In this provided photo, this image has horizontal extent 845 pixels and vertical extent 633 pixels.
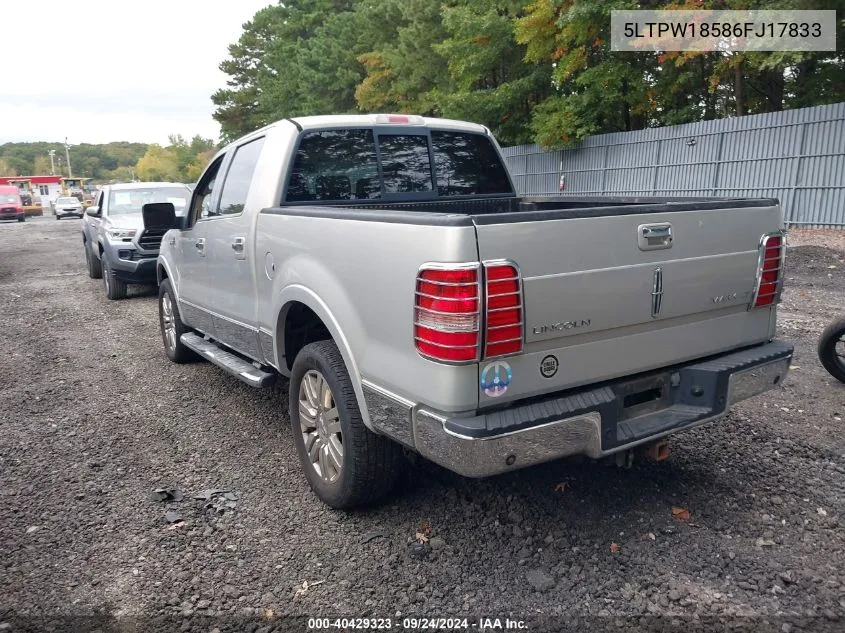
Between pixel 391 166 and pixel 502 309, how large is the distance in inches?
88.1

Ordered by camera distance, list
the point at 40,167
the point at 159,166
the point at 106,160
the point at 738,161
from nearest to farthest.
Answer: the point at 738,161
the point at 40,167
the point at 159,166
the point at 106,160

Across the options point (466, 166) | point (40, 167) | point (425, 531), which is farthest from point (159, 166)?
point (425, 531)

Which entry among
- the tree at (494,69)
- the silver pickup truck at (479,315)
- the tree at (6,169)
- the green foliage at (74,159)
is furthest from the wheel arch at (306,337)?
the green foliage at (74,159)

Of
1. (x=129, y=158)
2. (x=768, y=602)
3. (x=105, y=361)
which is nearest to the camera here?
(x=768, y=602)

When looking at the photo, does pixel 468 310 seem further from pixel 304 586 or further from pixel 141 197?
pixel 141 197

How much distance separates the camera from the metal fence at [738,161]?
1366cm

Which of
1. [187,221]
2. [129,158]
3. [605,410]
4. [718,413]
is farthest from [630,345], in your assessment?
[129,158]

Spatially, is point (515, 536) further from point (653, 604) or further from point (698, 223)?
point (698, 223)

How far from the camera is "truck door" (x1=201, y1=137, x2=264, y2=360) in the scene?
418 centimetres

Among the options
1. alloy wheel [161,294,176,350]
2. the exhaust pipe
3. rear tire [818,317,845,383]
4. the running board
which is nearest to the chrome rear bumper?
the exhaust pipe

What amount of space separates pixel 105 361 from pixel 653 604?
19.4 feet

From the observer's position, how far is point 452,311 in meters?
2.49

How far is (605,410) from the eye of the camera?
278 cm

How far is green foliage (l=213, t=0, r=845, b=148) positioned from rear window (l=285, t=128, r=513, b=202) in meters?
11.4
